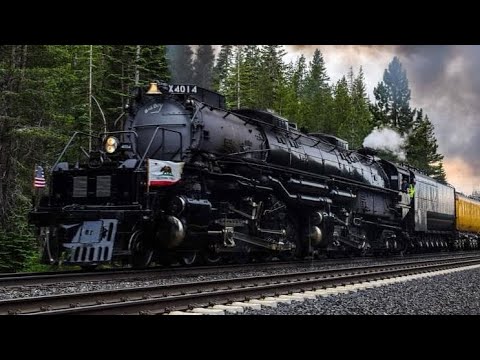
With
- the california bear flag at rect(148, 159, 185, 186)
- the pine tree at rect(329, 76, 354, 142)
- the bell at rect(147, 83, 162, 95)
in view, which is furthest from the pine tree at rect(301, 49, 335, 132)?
the california bear flag at rect(148, 159, 185, 186)

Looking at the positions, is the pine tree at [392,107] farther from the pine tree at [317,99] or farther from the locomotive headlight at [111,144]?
the locomotive headlight at [111,144]

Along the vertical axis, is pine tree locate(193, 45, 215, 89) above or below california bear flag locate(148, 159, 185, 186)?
above

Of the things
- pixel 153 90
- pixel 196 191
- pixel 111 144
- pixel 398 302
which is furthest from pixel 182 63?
pixel 398 302

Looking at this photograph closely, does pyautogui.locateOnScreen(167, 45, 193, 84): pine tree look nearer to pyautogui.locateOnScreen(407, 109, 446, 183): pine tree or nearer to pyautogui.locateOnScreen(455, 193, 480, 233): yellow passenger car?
pyautogui.locateOnScreen(407, 109, 446, 183): pine tree

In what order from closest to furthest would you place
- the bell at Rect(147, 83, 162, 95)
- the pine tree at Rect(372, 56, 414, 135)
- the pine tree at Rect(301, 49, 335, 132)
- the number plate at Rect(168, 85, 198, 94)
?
1. the number plate at Rect(168, 85, 198, 94)
2. the bell at Rect(147, 83, 162, 95)
3. the pine tree at Rect(372, 56, 414, 135)
4. the pine tree at Rect(301, 49, 335, 132)

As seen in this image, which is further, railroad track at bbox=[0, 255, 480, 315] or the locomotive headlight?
the locomotive headlight

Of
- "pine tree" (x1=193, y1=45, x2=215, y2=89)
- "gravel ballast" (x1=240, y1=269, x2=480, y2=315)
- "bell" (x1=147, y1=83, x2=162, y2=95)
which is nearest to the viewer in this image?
"gravel ballast" (x1=240, y1=269, x2=480, y2=315)

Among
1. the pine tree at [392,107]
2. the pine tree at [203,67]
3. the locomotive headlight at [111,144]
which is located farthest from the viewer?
Result: the pine tree at [203,67]

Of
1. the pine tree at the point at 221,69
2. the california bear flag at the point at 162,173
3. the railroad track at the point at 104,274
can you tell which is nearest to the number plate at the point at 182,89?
the california bear flag at the point at 162,173

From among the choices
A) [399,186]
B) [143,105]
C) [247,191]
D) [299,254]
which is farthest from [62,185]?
[399,186]

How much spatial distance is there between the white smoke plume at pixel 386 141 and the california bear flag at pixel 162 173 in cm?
1952

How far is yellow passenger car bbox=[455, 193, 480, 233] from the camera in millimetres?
29355

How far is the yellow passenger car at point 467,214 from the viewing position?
29355 millimetres

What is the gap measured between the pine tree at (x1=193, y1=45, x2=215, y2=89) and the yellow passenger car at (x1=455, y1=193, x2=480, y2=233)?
56.8ft
